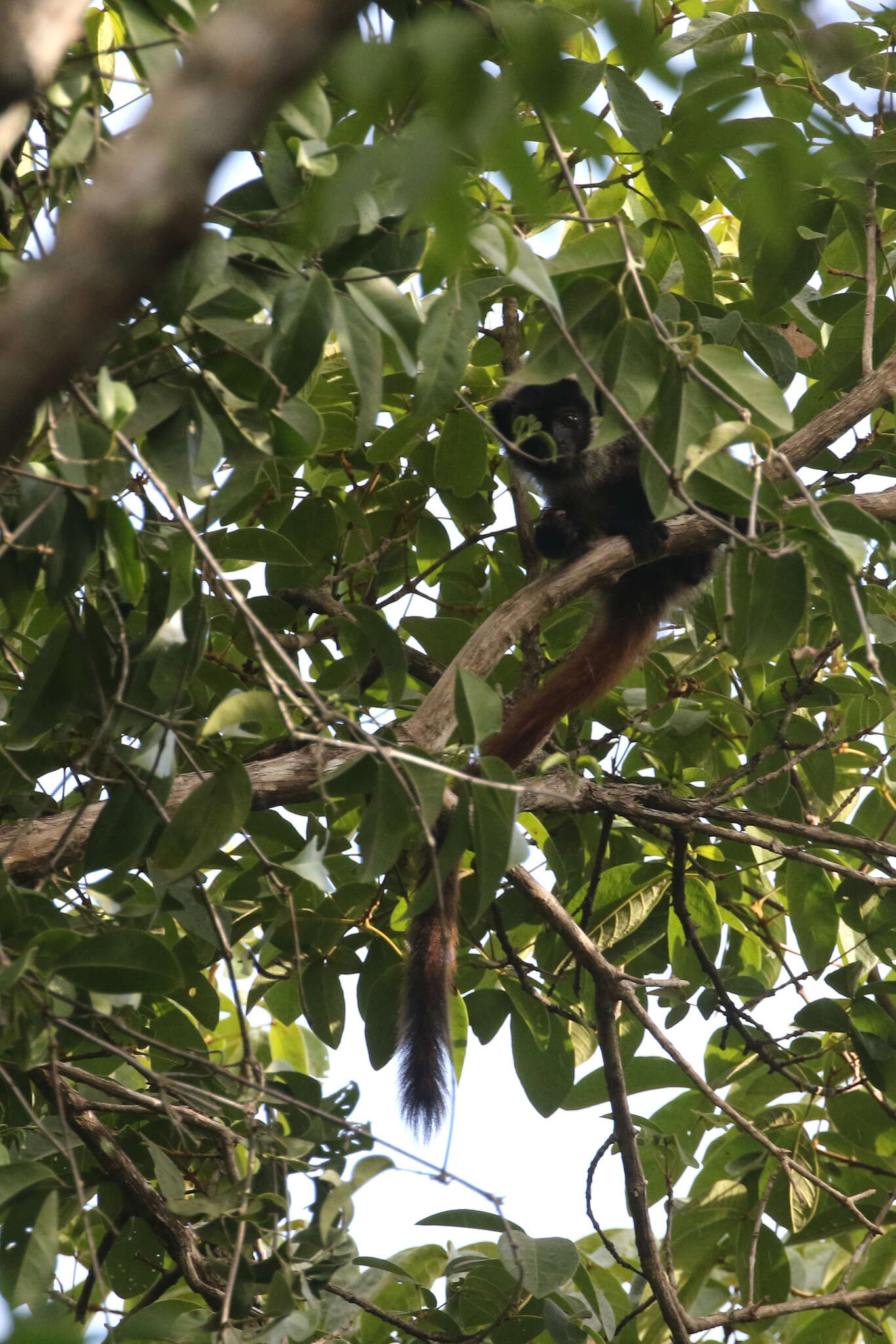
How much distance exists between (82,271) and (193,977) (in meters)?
2.23

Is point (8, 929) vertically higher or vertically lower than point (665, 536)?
lower

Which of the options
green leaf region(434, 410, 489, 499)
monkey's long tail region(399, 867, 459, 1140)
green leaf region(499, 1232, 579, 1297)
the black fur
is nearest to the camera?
green leaf region(499, 1232, 579, 1297)

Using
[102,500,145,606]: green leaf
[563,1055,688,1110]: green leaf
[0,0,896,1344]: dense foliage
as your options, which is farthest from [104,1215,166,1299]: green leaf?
[102,500,145,606]: green leaf

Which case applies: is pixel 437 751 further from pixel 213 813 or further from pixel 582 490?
pixel 582 490

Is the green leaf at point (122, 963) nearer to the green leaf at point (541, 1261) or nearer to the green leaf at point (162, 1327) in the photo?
the green leaf at point (162, 1327)

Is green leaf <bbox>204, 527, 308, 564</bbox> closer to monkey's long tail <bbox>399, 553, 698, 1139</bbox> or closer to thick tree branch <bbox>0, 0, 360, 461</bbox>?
monkey's long tail <bbox>399, 553, 698, 1139</bbox>

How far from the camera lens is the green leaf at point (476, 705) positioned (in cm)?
176

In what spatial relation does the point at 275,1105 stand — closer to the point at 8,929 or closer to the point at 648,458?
the point at 8,929

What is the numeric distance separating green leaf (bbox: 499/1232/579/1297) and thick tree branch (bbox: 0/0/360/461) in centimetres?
181

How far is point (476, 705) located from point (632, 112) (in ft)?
3.71

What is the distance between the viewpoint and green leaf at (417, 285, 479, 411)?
60.9 inches

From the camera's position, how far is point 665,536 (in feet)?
10.9

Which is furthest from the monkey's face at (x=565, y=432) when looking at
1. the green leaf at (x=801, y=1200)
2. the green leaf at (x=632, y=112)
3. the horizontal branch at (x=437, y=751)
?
the green leaf at (x=801, y=1200)

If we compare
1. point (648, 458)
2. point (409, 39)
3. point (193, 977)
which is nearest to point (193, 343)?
point (648, 458)
